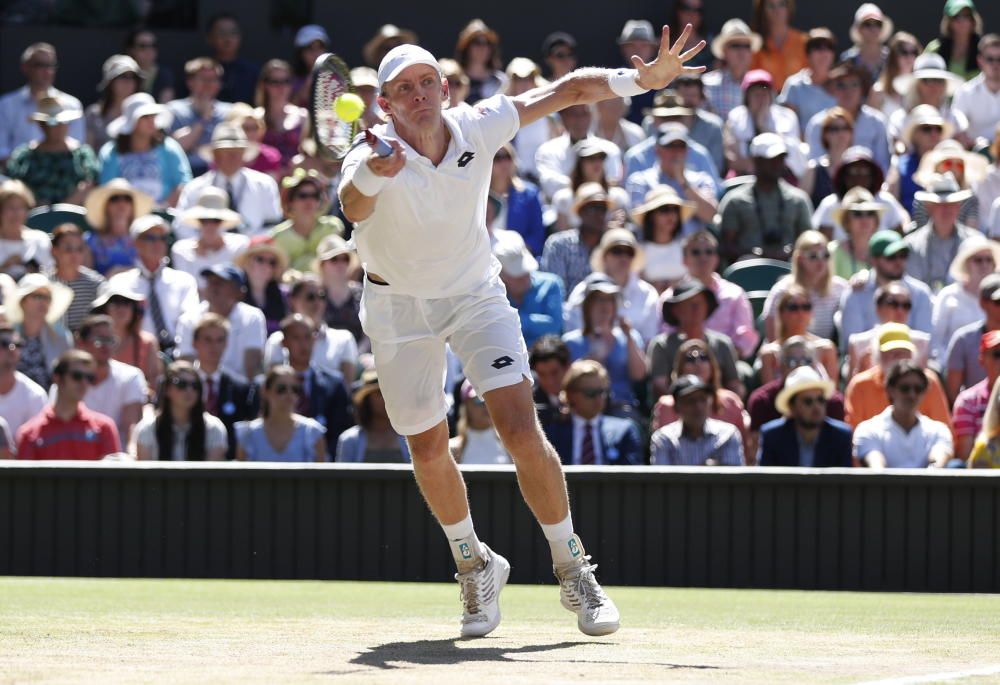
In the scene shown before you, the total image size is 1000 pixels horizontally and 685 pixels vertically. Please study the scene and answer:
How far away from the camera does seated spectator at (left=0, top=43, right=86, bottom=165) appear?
48.6 feet

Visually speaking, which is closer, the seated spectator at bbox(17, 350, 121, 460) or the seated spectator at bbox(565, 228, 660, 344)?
the seated spectator at bbox(17, 350, 121, 460)

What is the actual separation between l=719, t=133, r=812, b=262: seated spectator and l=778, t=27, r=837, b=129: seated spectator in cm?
233

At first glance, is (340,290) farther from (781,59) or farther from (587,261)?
(781,59)

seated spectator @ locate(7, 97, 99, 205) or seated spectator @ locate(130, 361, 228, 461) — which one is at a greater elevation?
seated spectator @ locate(7, 97, 99, 205)

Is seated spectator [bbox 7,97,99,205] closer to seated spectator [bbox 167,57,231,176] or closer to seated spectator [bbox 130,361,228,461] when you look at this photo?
seated spectator [bbox 167,57,231,176]

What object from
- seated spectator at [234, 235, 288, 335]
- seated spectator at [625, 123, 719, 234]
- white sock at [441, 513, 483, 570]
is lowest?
white sock at [441, 513, 483, 570]

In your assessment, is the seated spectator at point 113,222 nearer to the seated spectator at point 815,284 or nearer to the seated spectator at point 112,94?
the seated spectator at point 112,94

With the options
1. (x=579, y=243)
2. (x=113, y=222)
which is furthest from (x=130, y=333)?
(x=579, y=243)

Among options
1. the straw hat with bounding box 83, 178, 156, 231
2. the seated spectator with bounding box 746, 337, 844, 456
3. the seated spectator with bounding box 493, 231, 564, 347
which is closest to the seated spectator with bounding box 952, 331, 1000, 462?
the seated spectator with bounding box 746, 337, 844, 456

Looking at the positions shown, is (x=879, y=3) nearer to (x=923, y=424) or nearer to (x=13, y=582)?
(x=923, y=424)

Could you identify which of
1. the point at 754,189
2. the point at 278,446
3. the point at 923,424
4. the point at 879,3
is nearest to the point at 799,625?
the point at 923,424

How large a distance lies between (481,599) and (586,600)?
14.9 inches

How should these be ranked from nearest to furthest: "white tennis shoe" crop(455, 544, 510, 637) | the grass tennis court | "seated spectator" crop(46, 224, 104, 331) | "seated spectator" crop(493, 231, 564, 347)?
1. the grass tennis court
2. "white tennis shoe" crop(455, 544, 510, 637)
3. "seated spectator" crop(493, 231, 564, 347)
4. "seated spectator" crop(46, 224, 104, 331)

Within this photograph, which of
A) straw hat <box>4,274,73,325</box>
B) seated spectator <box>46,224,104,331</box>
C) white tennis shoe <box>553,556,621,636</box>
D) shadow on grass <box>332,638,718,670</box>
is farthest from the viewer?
seated spectator <box>46,224,104,331</box>
